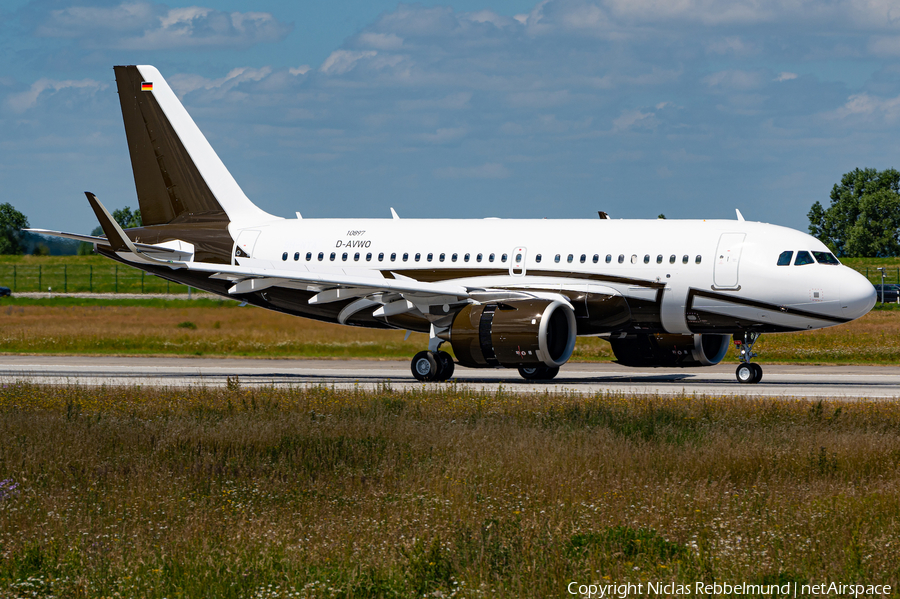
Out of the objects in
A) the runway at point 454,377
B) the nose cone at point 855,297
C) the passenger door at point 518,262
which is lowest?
the runway at point 454,377

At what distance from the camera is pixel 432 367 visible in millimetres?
26891

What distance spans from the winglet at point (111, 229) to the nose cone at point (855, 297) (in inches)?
668

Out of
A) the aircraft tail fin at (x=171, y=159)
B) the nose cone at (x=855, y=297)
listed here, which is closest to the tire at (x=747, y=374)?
the nose cone at (x=855, y=297)

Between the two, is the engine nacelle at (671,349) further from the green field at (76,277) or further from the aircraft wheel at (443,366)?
the green field at (76,277)

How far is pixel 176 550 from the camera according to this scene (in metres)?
8.88

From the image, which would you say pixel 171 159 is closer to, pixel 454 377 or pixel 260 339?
pixel 260 339

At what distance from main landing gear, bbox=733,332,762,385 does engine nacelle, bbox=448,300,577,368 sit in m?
4.61

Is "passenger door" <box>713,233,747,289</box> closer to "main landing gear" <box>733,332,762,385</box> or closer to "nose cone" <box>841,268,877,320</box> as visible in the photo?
"main landing gear" <box>733,332,762,385</box>

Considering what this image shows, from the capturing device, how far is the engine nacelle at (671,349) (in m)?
28.3

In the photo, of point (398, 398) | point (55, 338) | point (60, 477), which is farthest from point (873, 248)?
point (60, 477)

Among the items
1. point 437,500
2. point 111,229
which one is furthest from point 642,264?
point 437,500

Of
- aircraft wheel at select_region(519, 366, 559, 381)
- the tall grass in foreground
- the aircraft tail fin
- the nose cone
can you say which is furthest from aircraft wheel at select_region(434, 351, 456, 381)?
the nose cone

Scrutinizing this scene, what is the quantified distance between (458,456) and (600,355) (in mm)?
25343

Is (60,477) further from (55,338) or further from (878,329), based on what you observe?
(878,329)
